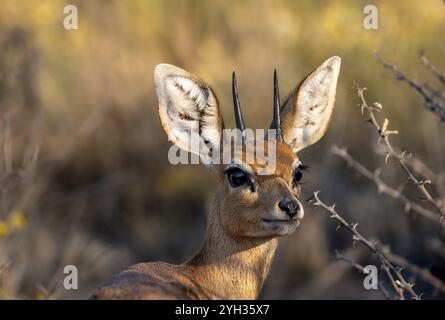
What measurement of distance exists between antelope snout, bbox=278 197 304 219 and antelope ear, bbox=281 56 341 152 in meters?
1.01

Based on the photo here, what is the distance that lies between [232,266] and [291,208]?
60cm

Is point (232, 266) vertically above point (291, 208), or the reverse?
point (291, 208)

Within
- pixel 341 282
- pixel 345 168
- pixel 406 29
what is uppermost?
pixel 406 29

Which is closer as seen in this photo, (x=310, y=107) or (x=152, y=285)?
(x=152, y=285)

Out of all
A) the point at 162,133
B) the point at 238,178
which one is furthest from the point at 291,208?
the point at 162,133

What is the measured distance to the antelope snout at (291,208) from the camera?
585 cm

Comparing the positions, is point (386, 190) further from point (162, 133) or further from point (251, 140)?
point (162, 133)

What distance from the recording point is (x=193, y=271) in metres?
6.16

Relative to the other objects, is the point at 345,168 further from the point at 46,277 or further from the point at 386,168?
the point at 46,277

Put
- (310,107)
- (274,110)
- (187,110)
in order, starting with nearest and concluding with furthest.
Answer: (274,110), (187,110), (310,107)

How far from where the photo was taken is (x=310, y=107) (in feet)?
22.8

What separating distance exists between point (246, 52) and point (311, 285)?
4638mm

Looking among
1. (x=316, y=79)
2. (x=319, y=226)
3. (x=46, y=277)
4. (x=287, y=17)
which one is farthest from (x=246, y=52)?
(x=316, y=79)
